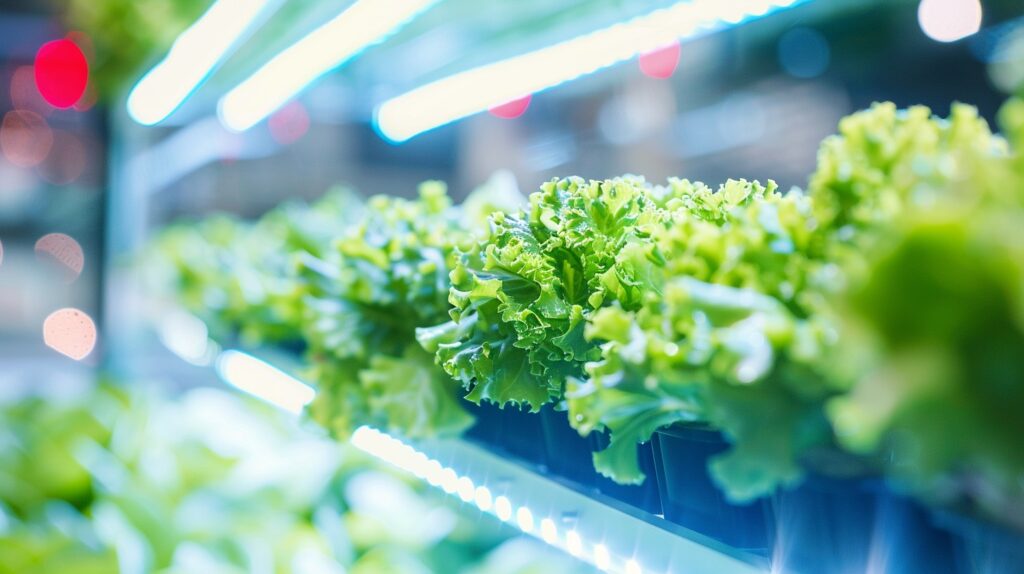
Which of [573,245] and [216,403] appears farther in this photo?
[216,403]

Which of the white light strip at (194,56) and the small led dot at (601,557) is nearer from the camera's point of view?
the small led dot at (601,557)

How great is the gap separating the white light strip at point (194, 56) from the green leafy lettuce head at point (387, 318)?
27.0 inches

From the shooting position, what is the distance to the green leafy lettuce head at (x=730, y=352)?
0.48m

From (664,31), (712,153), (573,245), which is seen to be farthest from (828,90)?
(573,245)

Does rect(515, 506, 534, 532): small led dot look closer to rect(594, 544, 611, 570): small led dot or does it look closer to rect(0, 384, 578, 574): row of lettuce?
rect(594, 544, 611, 570): small led dot

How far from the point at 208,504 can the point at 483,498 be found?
1442 millimetres

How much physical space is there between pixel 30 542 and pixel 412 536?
0.76 meters

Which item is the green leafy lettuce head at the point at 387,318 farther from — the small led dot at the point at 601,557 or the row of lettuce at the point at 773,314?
the small led dot at the point at 601,557

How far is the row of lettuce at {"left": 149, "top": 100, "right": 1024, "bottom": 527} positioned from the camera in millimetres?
374

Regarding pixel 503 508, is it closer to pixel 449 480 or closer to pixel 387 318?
pixel 449 480

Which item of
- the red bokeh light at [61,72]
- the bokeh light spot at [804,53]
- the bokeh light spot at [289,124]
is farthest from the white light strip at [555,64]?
the red bokeh light at [61,72]

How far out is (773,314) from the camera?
1.62ft

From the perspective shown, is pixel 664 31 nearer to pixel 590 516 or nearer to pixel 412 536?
pixel 590 516

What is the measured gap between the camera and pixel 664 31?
1289 mm
